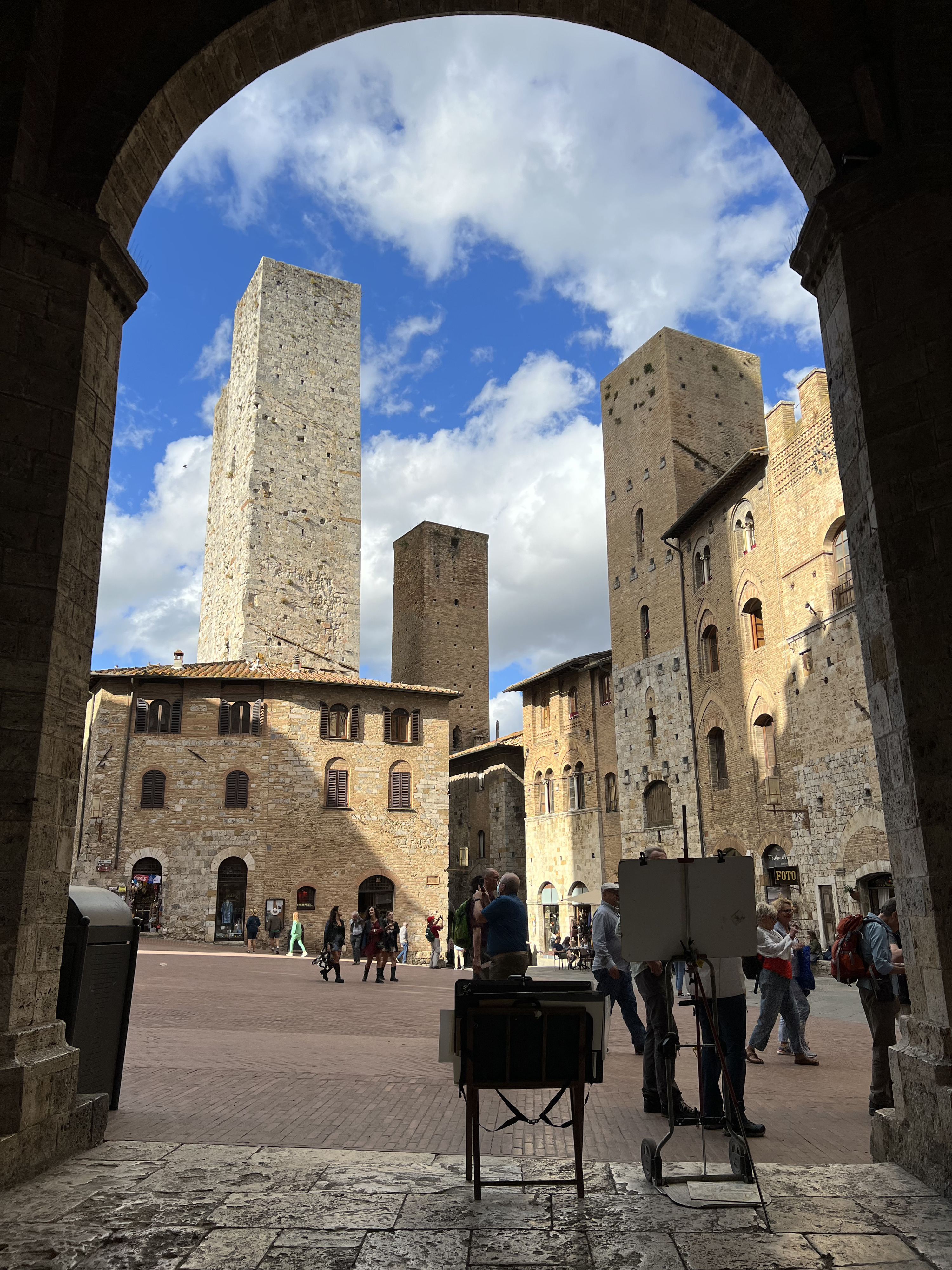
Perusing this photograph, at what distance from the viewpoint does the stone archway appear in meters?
4.22

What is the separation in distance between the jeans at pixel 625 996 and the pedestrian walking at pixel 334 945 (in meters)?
8.93

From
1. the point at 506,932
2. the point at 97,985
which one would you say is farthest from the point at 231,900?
the point at 97,985

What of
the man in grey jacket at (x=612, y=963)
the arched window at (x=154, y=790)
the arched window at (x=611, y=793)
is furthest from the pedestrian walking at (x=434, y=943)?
the man in grey jacket at (x=612, y=963)

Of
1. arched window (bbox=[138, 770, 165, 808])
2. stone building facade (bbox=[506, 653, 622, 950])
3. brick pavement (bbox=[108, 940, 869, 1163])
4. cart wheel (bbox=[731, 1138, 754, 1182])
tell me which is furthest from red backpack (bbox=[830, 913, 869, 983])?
arched window (bbox=[138, 770, 165, 808])

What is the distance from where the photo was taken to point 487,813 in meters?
37.8

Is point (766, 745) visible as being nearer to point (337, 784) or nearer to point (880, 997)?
→ point (337, 784)

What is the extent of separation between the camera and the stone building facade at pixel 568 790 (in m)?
30.4

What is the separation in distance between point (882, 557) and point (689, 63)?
371 centimetres

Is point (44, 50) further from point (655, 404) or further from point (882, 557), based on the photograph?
point (655, 404)

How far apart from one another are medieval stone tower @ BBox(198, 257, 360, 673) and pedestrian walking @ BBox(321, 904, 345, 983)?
1494 cm

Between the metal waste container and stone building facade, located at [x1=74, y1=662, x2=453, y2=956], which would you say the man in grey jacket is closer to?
the metal waste container

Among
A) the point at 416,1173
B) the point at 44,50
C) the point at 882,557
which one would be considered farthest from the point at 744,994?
the point at 44,50

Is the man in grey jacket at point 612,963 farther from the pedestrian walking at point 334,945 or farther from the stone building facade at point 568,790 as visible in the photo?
the stone building facade at point 568,790

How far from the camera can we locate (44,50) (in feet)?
17.1
